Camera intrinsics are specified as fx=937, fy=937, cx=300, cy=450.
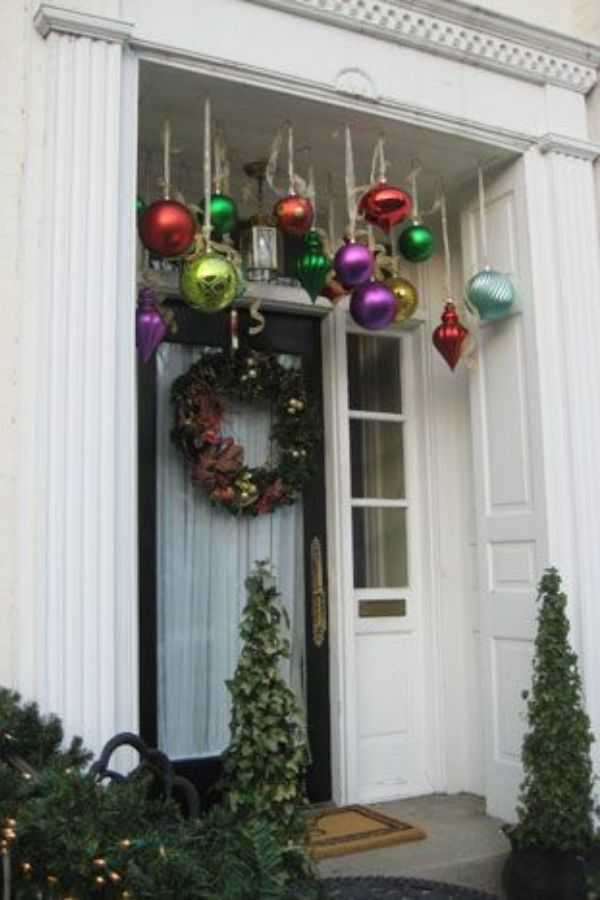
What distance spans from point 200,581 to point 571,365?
189 cm

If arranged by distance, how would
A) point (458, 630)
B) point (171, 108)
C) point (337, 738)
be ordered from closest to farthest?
point (171, 108) → point (337, 738) → point (458, 630)

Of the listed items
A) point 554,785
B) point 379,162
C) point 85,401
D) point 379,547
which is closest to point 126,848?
point 85,401

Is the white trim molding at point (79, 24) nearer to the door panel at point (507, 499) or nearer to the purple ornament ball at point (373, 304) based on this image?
the purple ornament ball at point (373, 304)

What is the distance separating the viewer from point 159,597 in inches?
163

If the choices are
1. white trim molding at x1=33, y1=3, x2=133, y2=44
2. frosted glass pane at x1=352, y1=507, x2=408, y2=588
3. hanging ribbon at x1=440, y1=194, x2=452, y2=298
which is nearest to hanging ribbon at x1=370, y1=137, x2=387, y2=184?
hanging ribbon at x1=440, y1=194, x2=452, y2=298

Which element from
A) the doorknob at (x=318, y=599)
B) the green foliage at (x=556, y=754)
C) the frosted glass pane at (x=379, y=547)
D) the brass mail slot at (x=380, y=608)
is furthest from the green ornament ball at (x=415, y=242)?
the brass mail slot at (x=380, y=608)

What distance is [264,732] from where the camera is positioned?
3.07 meters

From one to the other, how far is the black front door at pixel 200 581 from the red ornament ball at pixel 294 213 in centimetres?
78

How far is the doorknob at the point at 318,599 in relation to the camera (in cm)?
441

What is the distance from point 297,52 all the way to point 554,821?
2974 mm

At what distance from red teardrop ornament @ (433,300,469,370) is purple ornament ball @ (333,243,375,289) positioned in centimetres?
59

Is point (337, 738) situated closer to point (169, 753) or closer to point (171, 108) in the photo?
point (169, 753)

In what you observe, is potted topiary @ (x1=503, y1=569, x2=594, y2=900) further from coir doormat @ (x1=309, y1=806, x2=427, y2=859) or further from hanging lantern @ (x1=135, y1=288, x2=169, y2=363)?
hanging lantern @ (x1=135, y1=288, x2=169, y2=363)

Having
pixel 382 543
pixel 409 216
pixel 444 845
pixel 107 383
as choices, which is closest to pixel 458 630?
pixel 382 543
